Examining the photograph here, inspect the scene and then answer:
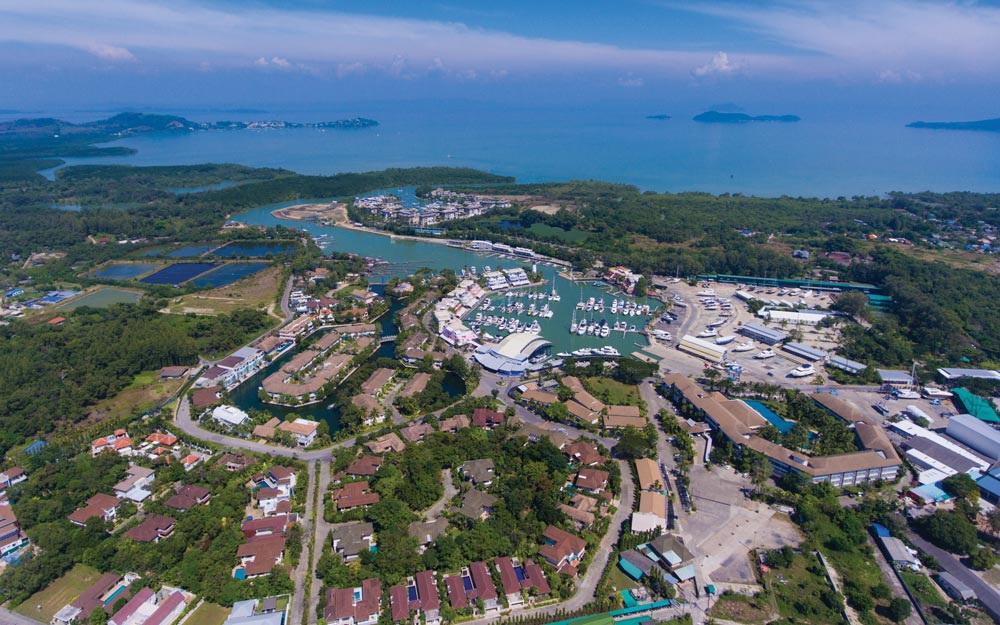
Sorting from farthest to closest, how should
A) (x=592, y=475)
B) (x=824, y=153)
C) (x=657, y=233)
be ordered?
(x=824, y=153) < (x=657, y=233) < (x=592, y=475)

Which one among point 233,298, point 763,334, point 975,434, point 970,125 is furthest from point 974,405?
point 970,125

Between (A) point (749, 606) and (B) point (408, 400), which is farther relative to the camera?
(B) point (408, 400)

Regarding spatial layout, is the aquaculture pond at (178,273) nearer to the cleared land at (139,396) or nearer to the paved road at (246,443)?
the cleared land at (139,396)

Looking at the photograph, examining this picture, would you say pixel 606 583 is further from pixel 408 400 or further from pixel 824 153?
pixel 824 153

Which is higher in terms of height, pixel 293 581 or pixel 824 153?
pixel 824 153

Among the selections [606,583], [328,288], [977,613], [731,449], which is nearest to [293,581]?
[606,583]

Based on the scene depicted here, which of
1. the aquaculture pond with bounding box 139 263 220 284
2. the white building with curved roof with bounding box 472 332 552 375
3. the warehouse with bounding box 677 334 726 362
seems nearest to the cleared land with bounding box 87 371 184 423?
the white building with curved roof with bounding box 472 332 552 375

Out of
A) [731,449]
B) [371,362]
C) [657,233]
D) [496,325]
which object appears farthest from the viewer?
[657,233]
